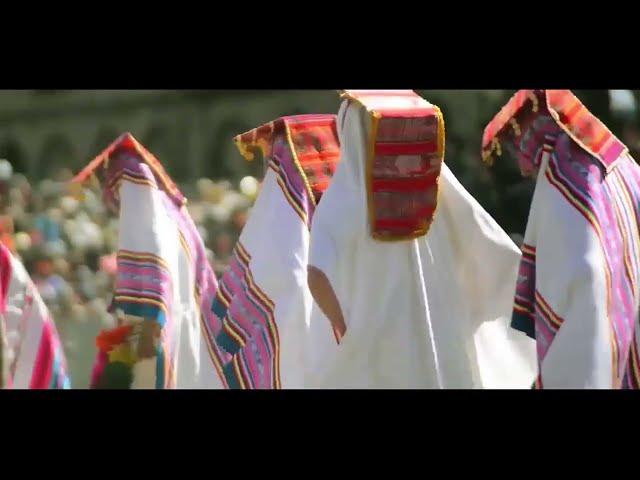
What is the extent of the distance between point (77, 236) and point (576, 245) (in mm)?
3778

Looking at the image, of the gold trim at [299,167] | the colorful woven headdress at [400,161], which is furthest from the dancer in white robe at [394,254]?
the gold trim at [299,167]

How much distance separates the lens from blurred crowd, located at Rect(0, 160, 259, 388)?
26.3 ft

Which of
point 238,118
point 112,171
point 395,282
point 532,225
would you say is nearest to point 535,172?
point 532,225

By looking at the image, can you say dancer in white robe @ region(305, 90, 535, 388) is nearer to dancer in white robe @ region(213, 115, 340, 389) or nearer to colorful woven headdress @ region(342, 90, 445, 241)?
colorful woven headdress @ region(342, 90, 445, 241)

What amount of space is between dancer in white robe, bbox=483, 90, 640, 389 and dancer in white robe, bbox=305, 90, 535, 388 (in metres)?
0.26

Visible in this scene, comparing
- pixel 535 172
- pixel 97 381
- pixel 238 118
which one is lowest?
pixel 97 381

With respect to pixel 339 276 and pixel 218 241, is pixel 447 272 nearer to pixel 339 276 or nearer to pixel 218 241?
pixel 339 276

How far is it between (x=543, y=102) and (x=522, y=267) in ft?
1.92

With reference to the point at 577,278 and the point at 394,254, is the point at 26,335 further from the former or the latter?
the point at 577,278

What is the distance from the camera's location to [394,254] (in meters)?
6.05

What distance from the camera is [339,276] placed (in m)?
5.93

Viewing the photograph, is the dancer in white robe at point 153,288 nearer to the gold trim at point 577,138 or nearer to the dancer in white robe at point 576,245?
the dancer in white robe at point 576,245

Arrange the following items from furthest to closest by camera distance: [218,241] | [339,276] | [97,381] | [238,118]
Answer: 1. [238,118]
2. [218,241]
3. [97,381]
4. [339,276]

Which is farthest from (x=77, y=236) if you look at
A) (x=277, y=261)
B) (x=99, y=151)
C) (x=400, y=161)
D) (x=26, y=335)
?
(x=400, y=161)
